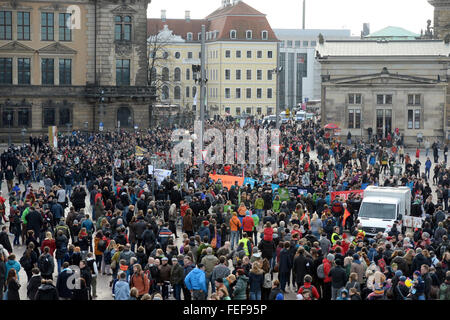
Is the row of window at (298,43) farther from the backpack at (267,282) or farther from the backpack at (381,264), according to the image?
the backpack at (267,282)

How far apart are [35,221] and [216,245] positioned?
17.8 feet

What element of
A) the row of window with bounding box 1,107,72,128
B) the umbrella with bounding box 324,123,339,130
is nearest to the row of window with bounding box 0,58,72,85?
the row of window with bounding box 1,107,72,128

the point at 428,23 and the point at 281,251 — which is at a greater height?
the point at 428,23

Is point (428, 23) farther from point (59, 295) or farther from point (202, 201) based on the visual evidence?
point (59, 295)

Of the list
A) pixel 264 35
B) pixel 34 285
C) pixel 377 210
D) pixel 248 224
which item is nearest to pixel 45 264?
pixel 34 285

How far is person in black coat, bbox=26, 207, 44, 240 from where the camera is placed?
81.6 ft

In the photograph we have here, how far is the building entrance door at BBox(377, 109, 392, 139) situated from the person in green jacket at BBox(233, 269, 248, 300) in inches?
2057

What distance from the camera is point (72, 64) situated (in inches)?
2785

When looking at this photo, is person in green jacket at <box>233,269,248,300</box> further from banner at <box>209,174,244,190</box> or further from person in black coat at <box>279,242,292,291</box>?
banner at <box>209,174,244,190</box>

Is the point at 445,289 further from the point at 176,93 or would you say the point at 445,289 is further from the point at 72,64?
the point at 176,93

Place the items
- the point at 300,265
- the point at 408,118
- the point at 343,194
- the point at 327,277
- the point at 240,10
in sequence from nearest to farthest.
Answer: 1. the point at 327,277
2. the point at 300,265
3. the point at 343,194
4. the point at 408,118
5. the point at 240,10

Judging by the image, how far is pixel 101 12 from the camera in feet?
231
